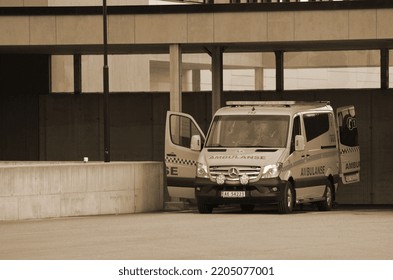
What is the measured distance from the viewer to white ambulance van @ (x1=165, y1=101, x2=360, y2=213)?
92.9 feet

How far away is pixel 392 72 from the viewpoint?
4028 cm

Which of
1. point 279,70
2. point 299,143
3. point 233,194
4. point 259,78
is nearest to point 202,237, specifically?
point 233,194

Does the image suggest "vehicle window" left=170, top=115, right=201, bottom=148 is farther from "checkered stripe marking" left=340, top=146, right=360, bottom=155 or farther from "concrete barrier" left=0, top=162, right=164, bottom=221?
"checkered stripe marking" left=340, top=146, right=360, bottom=155

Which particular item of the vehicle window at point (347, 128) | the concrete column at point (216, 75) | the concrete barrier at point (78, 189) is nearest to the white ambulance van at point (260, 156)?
the vehicle window at point (347, 128)

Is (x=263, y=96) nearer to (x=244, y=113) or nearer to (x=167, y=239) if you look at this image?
(x=244, y=113)

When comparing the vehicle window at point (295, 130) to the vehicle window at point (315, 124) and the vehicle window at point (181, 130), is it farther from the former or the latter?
the vehicle window at point (181, 130)

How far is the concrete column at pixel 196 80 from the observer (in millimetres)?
42156

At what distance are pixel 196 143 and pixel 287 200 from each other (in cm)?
243

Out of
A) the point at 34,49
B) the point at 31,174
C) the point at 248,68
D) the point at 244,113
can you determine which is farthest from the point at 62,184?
the point at 248,68

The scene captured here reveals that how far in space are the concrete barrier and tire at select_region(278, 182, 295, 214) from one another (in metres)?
3.27

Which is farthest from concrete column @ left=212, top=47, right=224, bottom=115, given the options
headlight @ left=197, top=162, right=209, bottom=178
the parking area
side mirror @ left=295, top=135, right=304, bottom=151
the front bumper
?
the parking area

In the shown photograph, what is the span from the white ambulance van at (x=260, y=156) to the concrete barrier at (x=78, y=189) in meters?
0.78

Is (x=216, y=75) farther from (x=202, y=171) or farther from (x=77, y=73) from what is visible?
(x=202, y=171)

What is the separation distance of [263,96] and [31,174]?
15886 millimetres
